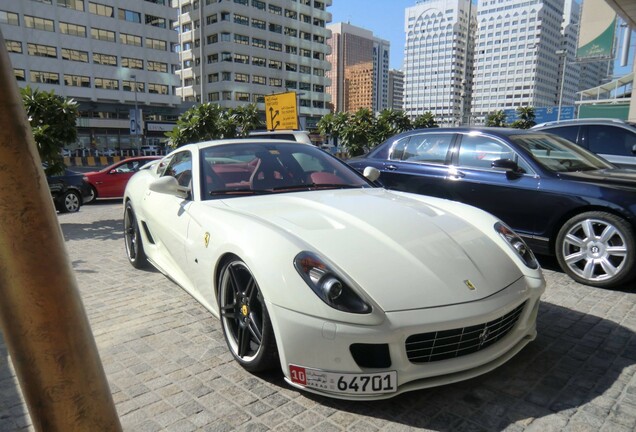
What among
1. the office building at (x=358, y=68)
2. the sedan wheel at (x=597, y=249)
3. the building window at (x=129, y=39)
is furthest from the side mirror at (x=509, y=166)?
the office building at (x=358, y=68)

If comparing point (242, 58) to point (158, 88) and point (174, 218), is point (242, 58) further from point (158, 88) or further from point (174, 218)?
point (174, 218)

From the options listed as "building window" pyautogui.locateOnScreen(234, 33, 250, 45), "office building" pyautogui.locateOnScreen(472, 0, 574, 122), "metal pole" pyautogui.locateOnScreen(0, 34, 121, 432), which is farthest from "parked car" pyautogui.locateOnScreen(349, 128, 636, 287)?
"office building" pyautogui.locateOnScreen(472, 0, 574, 122)

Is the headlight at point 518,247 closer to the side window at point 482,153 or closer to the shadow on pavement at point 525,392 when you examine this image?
the shadow on pavement at point 525,392

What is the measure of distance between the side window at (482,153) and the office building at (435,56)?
67209 millimetres

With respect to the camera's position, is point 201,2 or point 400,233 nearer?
point 400,233

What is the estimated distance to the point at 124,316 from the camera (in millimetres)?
3711

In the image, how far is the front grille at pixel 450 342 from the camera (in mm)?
2225

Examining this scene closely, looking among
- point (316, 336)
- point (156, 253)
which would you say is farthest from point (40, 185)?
point (156, 253)

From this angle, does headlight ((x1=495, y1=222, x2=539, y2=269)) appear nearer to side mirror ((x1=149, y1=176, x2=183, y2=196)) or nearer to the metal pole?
side mirror ((x1=149, y1=176, x2=183, y2=196))

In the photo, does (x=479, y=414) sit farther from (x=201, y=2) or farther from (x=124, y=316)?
(x=201, y=2)

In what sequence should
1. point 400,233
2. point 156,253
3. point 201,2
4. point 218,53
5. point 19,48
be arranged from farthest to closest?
point 218,53 → point 19,48 → point 201,2 → point 156,253 → point 400,233

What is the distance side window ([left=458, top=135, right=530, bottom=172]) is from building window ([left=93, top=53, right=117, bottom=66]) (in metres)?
60.8

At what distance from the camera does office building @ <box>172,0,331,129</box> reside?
71438 mm

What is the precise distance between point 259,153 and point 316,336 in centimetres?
208
